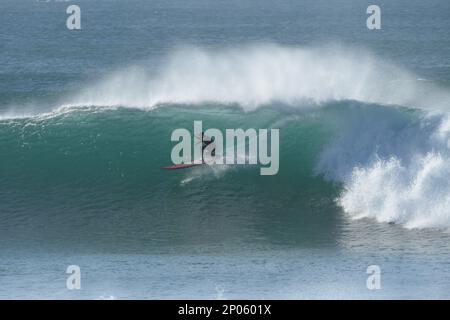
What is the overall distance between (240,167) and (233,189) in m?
1.13

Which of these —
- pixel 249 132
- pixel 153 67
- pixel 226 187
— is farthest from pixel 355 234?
pixel 153 67

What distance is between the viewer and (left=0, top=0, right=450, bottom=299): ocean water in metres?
21.1

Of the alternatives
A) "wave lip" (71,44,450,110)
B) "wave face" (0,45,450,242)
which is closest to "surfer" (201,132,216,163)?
"wave face" (0,45,450,242)

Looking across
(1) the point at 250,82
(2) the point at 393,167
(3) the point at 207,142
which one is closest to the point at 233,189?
(3) the point at 207,142

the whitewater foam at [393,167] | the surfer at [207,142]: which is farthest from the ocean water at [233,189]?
the surfer at [207,142]

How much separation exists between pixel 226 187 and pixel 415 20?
48.6 meters

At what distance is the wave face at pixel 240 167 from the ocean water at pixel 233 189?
53mm

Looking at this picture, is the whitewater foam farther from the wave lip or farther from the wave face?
the wave lip

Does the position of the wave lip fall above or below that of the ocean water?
above

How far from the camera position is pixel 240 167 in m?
27.6

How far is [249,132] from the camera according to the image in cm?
2931

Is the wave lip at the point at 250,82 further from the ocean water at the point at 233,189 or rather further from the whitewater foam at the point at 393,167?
the whitewater foam at the point at 393,167

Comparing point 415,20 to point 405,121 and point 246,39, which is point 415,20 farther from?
point 405,121

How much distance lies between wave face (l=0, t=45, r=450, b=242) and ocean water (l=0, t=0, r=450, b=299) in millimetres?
53
